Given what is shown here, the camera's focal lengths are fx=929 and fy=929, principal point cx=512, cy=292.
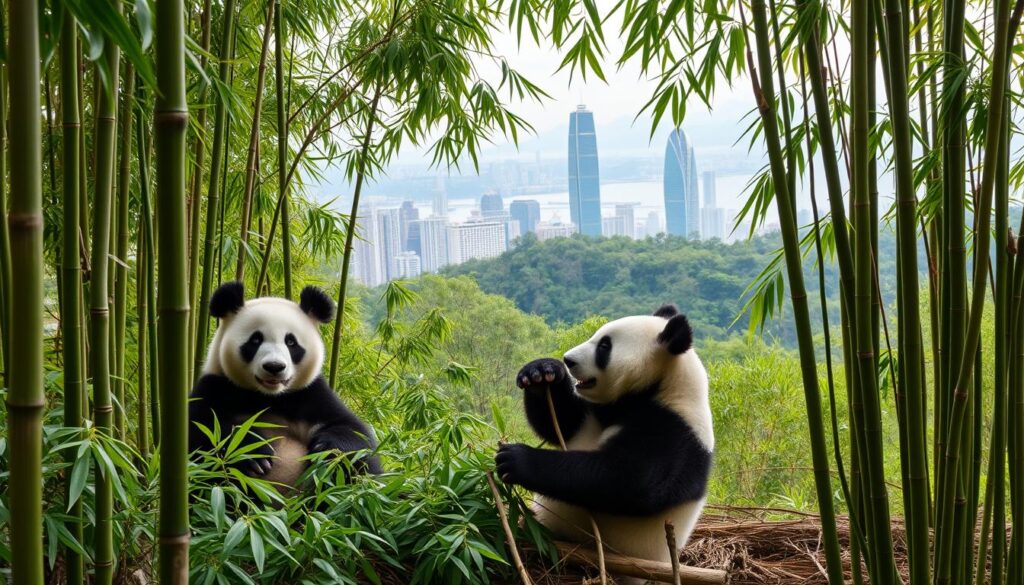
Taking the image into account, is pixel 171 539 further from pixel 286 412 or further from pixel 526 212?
pixel 526 212

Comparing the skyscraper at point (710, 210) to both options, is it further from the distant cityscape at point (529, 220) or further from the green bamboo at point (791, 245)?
the green bamboo at point (791, 245)

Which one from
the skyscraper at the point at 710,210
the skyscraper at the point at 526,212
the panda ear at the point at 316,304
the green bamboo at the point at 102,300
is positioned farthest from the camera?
the skyscraper at the point at 526,212

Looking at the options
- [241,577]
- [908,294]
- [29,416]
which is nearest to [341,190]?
[241,577]

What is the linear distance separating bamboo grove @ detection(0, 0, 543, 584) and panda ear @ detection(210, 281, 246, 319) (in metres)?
0.08

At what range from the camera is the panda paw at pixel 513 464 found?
2209mm

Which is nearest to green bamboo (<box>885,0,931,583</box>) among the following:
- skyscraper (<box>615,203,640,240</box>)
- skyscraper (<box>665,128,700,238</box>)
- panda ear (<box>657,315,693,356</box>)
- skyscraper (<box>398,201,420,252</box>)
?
panda ear (<box>657,315,693,356</box>)

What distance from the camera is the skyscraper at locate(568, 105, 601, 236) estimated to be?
909cm

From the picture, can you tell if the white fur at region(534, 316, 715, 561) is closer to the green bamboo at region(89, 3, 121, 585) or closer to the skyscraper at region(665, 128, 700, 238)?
the green bamboo at region(89, 3, 121, 585)

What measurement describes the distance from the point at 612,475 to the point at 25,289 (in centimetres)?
161

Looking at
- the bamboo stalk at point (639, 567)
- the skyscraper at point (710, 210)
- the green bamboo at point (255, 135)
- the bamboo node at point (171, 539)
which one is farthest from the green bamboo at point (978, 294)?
the skyscraper at point (710, 210)

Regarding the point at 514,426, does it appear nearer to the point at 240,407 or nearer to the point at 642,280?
the point at 642,280

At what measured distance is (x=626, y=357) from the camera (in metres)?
2.51

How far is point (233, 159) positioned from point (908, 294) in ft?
11.3

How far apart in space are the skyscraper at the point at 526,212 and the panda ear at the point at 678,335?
26.6 ft
